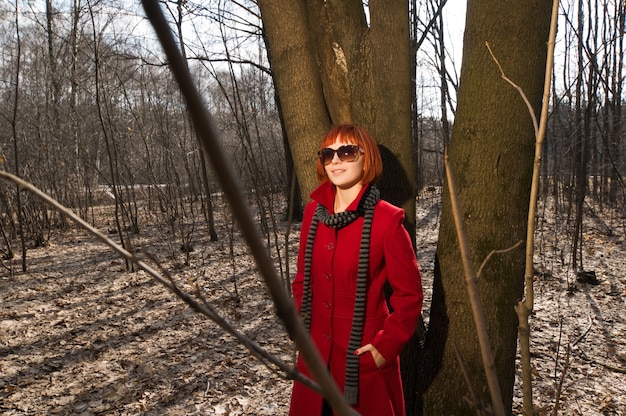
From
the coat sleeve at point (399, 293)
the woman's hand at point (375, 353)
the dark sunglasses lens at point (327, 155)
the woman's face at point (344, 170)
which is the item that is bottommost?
the woman's hand at point (375, 353)

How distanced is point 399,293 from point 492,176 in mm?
593

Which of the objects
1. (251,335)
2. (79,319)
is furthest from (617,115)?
(79,319)

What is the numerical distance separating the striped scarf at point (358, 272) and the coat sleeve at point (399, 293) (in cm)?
8

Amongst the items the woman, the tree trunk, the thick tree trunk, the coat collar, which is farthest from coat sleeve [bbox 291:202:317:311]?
the thick tree trunk

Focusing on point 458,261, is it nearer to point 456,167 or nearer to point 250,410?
point 456,167

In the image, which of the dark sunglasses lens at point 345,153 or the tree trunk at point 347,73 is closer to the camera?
the dark sunglasses lens at point 345,153

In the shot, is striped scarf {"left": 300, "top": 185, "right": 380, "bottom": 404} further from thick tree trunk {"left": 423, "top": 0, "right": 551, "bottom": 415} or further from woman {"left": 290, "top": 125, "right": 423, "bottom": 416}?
thick tree trunk {"left": 423, "top": 0, "right": 551, "bottom": 415}

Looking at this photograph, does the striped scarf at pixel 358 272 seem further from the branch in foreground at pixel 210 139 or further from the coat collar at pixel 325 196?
the branch in foreground at pixel 210 139

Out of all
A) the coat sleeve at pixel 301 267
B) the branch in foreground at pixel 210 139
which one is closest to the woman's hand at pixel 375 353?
the coat sleeve at pixel 301 267

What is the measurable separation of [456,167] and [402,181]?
0.28m

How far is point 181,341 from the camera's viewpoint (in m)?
3.88

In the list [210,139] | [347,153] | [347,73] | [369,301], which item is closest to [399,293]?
[369,301]

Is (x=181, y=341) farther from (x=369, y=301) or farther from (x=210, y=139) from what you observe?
(x=210, y=139)

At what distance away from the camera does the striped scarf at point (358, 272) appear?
161 cm
